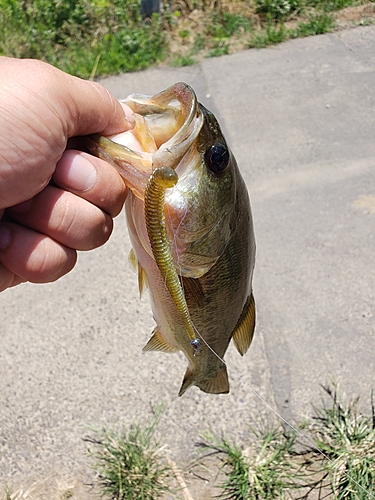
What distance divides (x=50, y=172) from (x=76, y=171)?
6cm

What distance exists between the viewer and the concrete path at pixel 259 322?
8.03 ft

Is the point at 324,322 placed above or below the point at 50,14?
below

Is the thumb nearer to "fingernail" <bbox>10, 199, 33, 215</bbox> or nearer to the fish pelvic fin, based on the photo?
"fingernail" <bbox>10, 199, 33, 215</bbox>

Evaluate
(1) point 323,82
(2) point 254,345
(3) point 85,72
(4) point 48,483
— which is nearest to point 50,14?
(3) point 85,72

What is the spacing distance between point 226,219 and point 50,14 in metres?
4.65

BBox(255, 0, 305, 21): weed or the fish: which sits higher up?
the fish

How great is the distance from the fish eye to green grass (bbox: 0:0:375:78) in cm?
393

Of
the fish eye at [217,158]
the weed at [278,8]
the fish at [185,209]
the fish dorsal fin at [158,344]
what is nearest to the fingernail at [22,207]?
the fish at [185,209]

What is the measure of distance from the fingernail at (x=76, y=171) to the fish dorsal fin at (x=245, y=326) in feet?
1.96

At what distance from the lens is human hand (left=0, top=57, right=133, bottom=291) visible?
1.08m

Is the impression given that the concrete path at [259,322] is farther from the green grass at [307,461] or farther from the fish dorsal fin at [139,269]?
the fish dorsal fin at [139,269]

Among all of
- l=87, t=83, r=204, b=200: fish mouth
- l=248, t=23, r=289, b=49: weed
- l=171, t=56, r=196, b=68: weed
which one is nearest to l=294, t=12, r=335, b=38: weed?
l=248, t=23, r=289, b=49: weed

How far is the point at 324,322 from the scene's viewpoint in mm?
2795

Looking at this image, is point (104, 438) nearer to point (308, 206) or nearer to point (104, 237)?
point (104, 237)
